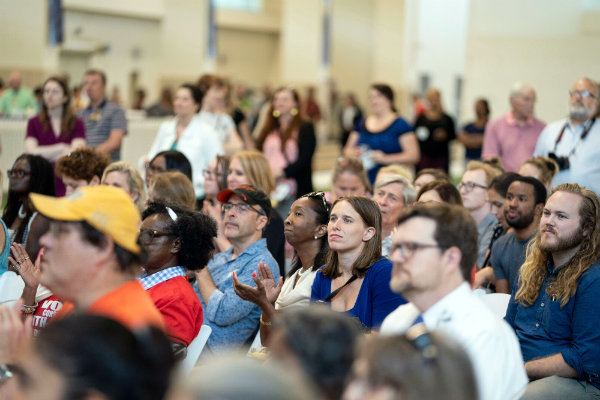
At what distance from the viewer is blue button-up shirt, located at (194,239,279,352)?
3.97m

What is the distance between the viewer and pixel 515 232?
4621mm

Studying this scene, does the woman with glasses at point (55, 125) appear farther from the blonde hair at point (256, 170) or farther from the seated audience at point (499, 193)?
the seated audience at point (499, 193)

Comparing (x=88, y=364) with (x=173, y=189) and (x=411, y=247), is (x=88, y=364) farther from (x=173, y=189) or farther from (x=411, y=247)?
(x=173, y=189)

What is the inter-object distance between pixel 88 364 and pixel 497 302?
8.92 feet

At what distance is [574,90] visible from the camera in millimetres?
5938

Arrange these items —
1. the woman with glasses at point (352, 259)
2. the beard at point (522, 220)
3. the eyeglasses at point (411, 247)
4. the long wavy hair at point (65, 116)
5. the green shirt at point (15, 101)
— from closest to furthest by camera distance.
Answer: the eyeglasses at point (411, 247) → the woman with glasses at point (352, 259) → the beard at point (522, 220) → the long wavy hair at point (65, 116) → the green shirt at point (15, 101)

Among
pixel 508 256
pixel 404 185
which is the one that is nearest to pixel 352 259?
pixel 508 256

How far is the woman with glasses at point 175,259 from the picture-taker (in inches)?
129

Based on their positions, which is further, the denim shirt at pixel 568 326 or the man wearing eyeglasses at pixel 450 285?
the denim shirt at pixel 568 326

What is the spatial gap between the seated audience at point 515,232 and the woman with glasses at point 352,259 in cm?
105

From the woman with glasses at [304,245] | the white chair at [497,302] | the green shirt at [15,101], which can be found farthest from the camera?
the green shirt at [15,101]

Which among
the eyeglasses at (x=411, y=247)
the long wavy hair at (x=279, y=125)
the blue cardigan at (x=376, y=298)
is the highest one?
the long wavy hair at (x=279, y=125)

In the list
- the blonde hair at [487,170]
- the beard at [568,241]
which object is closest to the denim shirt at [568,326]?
the beard at [568,241]

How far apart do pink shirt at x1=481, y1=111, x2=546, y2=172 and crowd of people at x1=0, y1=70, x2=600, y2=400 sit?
14 millimetres
